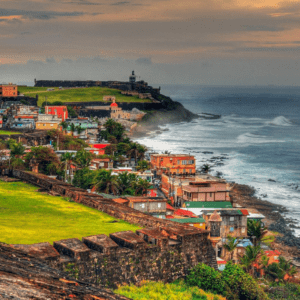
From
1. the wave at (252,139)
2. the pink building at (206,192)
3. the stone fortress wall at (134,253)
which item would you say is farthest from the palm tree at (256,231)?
the wave at (252,139)

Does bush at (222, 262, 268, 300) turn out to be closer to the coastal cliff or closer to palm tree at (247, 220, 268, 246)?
palm tree at (247, 220, 268, 246)

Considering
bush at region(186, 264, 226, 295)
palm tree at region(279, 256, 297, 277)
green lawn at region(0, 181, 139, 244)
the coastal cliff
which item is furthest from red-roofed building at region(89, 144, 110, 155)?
bush at region(186, 264, 226, 295)

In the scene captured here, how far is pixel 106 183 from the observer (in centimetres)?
4356

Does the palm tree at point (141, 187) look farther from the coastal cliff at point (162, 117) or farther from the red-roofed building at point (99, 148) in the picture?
the coastal cliff at point (162, 117)

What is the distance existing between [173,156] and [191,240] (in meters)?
49.7

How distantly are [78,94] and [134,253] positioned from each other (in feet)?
502

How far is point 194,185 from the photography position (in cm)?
4966

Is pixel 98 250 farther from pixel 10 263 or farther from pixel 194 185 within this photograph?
pixel 194 185

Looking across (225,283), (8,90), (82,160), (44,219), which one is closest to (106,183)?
(82,160)

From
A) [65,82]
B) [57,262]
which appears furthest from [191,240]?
[65,82]

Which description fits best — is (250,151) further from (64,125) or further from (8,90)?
(8,90)

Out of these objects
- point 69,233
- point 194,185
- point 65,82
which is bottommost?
point 194,185

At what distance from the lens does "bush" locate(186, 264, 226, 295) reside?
1465cm

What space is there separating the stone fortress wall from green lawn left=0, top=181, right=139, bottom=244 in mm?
888
